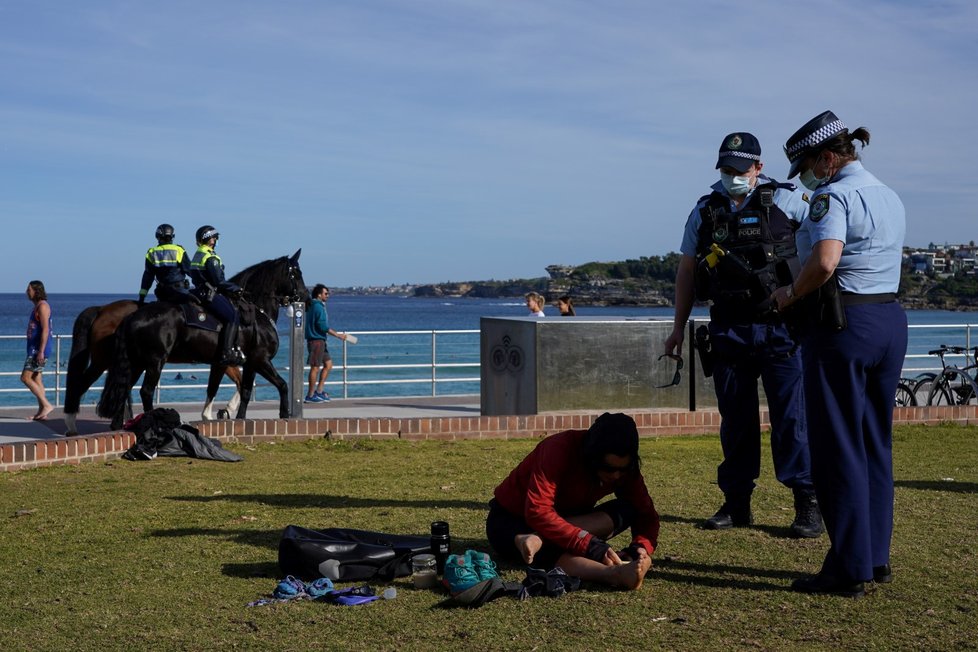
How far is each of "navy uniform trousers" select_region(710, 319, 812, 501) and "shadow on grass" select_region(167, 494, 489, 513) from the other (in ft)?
5.24

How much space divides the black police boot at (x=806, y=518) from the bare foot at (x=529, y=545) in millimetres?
1709

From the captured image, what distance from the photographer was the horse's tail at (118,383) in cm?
1269

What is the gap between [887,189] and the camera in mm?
5473

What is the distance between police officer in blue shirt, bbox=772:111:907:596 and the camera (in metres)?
5.30

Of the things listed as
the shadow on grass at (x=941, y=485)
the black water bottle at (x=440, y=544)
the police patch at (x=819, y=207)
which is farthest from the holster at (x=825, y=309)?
the shadow on grass at (x=941, y=485)

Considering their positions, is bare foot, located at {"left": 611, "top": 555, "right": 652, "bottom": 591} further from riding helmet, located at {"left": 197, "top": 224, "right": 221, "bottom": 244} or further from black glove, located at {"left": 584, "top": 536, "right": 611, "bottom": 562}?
riding helmet, located at {"left": 197, "top": 224, "right": 221, "bottom": 244}

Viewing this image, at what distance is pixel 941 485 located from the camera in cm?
856

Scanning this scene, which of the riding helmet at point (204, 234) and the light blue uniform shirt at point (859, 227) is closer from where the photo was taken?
the light blue uniform shirt at point (859, 227)

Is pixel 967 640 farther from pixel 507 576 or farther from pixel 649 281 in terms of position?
pixel 649 281

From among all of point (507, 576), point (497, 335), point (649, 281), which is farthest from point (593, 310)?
point (507, 576)

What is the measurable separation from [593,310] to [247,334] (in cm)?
12486

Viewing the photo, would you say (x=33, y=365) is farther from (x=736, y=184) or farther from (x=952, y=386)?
(x=952, y=386)

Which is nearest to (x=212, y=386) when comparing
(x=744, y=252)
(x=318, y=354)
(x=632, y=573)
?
(x=318, y=354)

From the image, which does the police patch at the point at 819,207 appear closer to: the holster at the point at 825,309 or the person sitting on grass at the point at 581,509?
the holster at the point at 825,309
